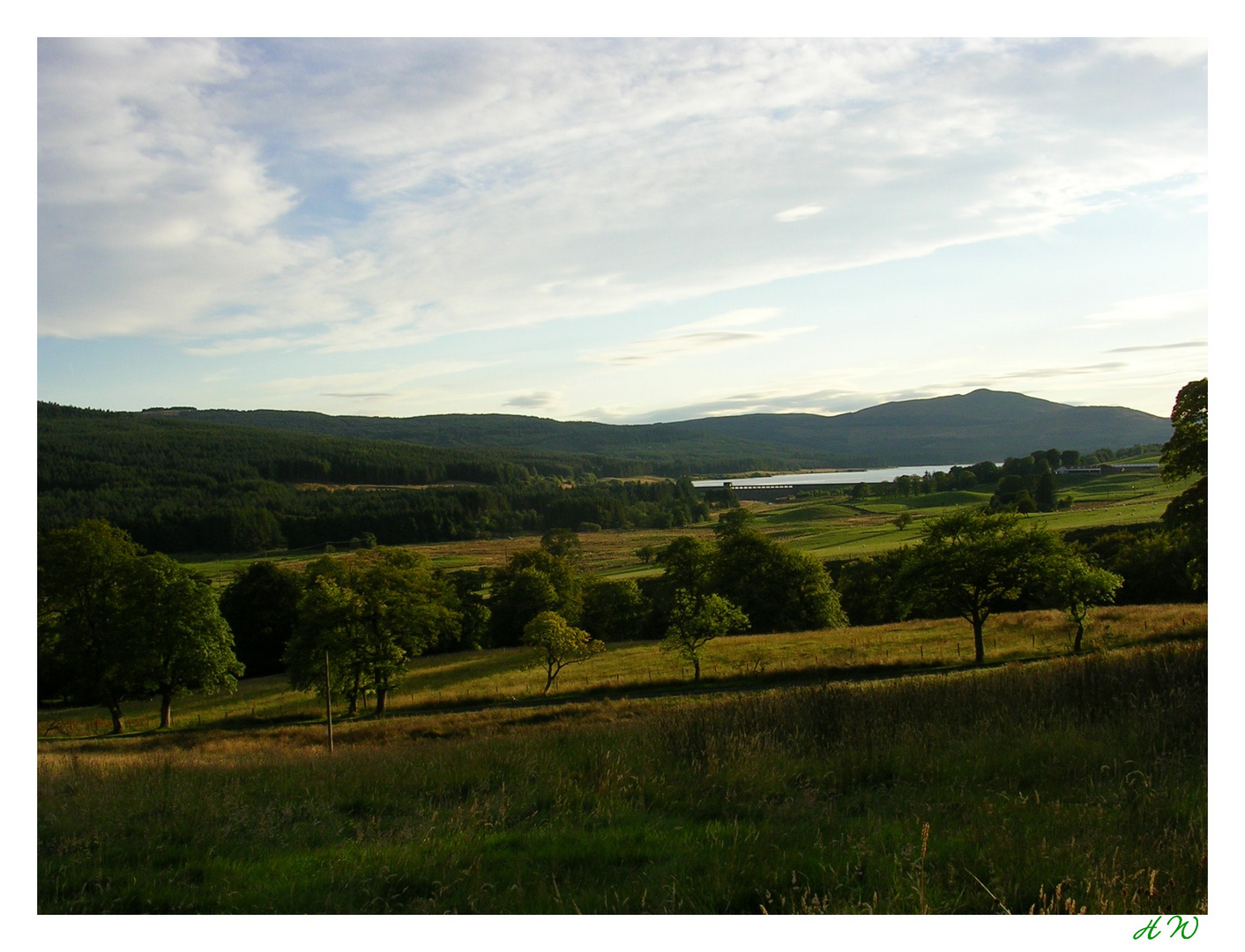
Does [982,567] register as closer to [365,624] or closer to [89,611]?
[365,624]

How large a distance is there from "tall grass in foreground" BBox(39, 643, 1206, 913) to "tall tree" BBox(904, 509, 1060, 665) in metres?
26.5

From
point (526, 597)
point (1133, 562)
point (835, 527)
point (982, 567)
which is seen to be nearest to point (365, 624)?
point (526, 597)

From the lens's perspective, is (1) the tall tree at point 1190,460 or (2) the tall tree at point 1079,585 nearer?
(1) the tall tree at point 1190,460

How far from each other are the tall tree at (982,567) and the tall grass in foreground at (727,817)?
2645cm

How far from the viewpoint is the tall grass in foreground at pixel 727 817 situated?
13.5 ft

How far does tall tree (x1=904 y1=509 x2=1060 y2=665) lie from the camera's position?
108ft

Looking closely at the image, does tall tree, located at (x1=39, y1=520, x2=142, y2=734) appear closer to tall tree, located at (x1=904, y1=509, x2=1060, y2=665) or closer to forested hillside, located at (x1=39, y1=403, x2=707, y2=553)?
tall tree, located at (x1=904, y1=509, x2=1060, y2=665)

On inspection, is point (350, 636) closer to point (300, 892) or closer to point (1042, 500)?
point (300, 892)

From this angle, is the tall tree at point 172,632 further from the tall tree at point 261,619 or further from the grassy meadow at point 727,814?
the grassy meadow at point 727,814

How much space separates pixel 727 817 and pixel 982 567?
106 feet

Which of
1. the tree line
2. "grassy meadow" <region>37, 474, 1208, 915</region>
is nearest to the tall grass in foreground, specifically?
"grassy meadow" <region>37, 474, 1208, 915</region>
